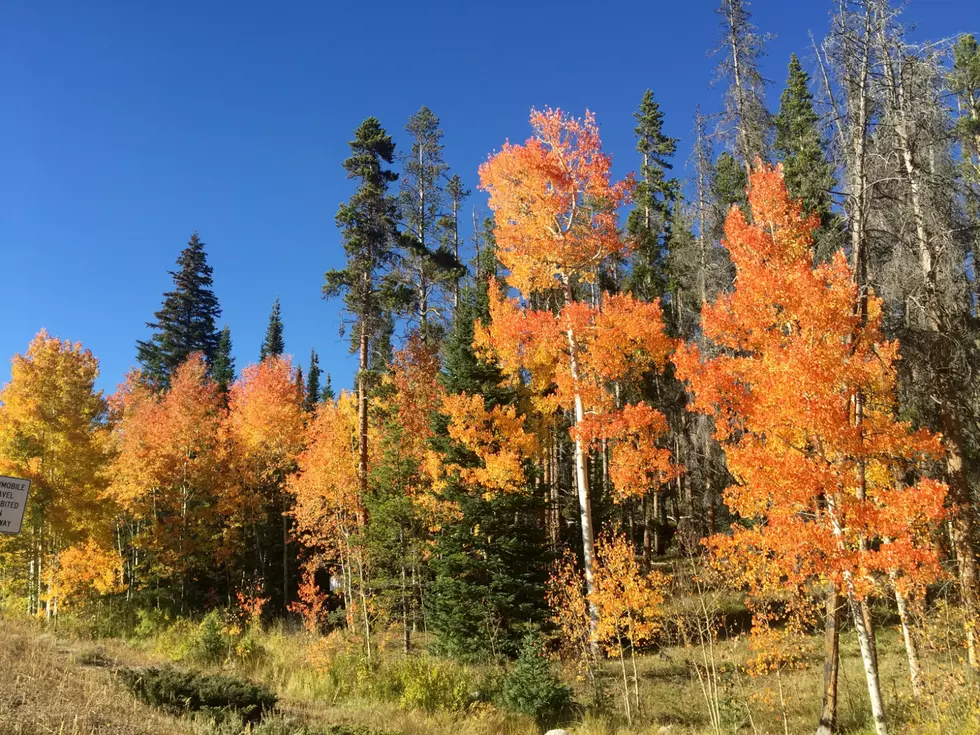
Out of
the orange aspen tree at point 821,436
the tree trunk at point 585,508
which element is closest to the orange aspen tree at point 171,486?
the tree trunk at point 585,508

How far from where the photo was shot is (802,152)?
76.3 feet

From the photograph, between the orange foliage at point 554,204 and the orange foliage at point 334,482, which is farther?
the orange foliage at point 334,482

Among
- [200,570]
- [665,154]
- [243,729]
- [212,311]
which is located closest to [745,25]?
[665,154]

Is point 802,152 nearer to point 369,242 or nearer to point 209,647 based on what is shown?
point 369,242

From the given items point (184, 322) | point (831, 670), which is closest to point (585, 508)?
point (831, 670)

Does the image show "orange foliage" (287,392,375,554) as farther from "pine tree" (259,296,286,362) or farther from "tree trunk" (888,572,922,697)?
"pine tree" (259,296,286,362)

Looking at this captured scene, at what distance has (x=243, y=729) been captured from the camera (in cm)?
762

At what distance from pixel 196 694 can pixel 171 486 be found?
19794 millimetres

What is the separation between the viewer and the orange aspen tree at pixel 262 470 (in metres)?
27.5

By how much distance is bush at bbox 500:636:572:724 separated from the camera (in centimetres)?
1200

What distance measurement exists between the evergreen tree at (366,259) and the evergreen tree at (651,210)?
453 inches

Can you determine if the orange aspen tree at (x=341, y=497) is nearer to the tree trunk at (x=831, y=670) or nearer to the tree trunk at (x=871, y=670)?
the tree trunk at (x=831, y=670)

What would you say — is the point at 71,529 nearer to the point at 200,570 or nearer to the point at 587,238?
the point at 200,570

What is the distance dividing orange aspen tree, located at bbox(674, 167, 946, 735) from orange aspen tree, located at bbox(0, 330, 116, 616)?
22.6 meters
